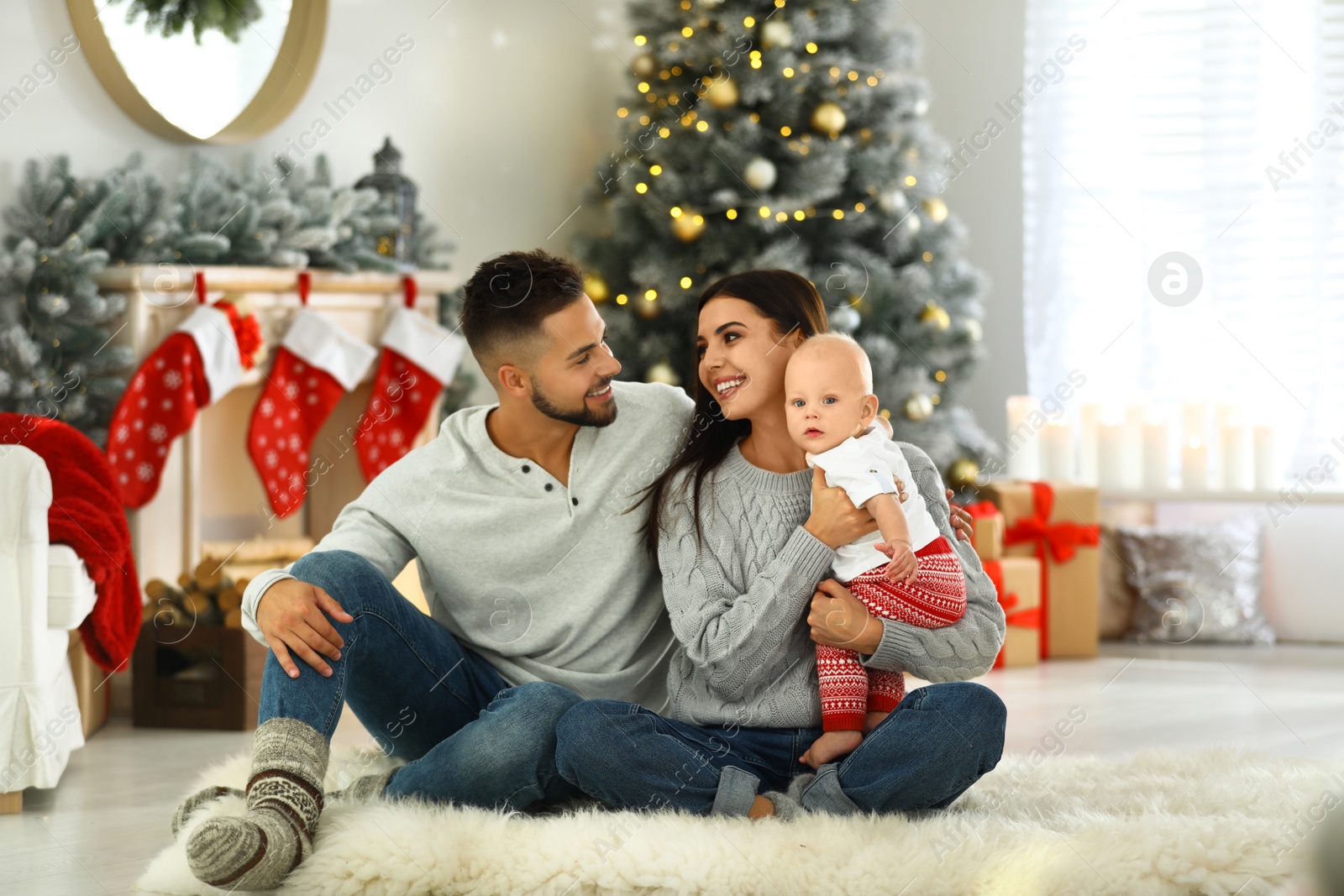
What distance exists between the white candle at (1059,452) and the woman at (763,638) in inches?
97.4

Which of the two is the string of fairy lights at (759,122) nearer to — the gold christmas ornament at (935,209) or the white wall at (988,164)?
the gold christmas ornament at (935,209)

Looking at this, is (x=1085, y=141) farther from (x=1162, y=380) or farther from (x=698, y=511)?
(x=698, y=511)

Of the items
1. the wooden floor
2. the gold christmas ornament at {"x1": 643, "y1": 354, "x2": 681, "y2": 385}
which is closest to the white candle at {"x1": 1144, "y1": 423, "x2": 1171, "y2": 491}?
the wooden floor

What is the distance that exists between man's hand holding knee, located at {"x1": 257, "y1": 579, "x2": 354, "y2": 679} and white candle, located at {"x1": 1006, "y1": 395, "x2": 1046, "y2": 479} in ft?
9.95

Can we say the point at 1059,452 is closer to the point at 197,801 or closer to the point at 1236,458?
the point at 1236,458

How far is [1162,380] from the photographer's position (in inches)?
161

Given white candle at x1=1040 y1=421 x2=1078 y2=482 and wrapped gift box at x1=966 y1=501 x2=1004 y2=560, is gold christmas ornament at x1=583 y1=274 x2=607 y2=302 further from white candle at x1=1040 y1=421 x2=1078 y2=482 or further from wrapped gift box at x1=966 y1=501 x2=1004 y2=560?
white candle at x1=1040 y1=421 x2=1078 y2=482

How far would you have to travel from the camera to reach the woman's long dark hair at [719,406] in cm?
173

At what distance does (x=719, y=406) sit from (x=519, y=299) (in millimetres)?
336

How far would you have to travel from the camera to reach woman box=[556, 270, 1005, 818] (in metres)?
1.57

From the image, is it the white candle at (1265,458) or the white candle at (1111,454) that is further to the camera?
the white candle at (1111,454)

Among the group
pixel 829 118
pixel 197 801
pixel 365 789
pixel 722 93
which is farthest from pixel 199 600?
pixel 829 118

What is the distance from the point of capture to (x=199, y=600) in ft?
9.32

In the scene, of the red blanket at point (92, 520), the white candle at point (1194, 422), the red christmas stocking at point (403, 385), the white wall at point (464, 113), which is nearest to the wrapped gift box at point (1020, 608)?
the white candle at point (1194, 422)
